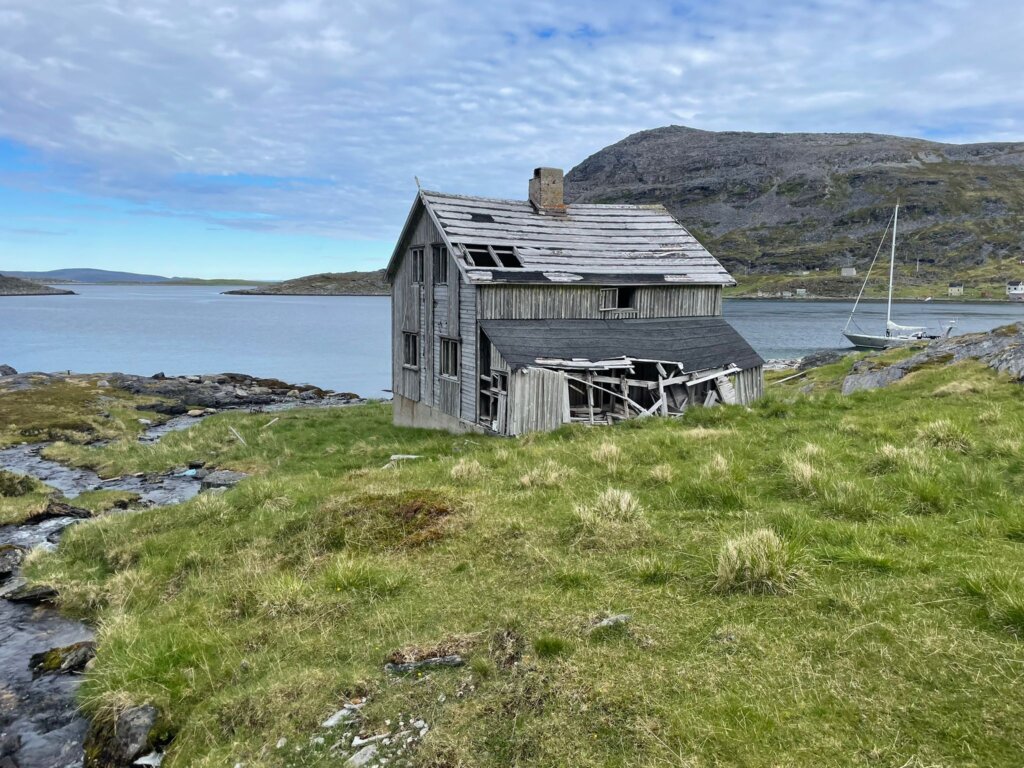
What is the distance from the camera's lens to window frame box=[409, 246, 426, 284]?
29.2m

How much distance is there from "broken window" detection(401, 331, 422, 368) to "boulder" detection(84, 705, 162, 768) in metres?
22.8

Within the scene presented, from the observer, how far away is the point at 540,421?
23.2 m

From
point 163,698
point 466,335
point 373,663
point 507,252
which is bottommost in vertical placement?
point 163,698

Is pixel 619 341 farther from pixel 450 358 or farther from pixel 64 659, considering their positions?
pixel 64 659

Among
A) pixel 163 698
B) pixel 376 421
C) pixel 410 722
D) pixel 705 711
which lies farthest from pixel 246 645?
pixel 376 421

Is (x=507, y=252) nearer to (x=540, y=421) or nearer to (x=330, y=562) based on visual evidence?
(x=540, y=421)

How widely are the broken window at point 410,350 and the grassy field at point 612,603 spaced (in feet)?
49.7

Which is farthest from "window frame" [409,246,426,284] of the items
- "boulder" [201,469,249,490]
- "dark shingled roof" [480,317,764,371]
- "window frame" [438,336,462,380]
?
"boulder" [201,469,249,490]

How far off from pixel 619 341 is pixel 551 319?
9.24 feet

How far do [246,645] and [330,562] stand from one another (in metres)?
2.17

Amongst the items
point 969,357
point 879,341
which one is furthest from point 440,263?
point 879,341

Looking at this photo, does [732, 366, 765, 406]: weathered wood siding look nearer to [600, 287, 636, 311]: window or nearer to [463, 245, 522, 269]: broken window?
[600, 287, 636, 311]: window

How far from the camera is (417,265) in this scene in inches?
1164

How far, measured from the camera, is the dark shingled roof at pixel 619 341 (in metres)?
23.9
